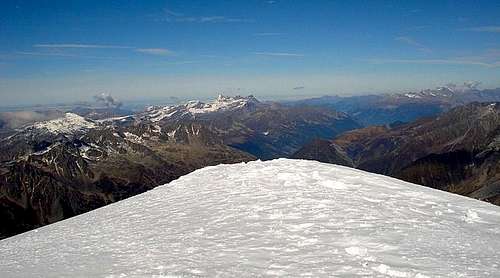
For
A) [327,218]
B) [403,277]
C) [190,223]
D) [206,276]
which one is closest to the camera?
[403,277]

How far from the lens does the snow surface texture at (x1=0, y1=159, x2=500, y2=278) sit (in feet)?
40.0

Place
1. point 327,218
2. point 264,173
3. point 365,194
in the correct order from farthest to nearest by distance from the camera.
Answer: point 264,173 → point 365,194 → point 327,218

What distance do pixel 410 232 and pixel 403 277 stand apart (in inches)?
171

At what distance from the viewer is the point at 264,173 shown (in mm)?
24812

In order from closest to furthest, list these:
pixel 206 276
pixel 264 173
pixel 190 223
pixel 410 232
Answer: pixel 206 276 → pixel 410 232 → pixel 190 223 → pixel 264 173

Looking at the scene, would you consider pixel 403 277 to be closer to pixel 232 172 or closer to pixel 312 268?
pixel 312 268

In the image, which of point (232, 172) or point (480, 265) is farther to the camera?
point (232, 172)

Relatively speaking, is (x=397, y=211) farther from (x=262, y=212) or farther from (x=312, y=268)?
(x=312, y=268)

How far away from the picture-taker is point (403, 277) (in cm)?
1097

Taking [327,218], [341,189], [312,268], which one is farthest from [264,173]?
[312,268]

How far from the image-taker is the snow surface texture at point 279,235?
12195mm

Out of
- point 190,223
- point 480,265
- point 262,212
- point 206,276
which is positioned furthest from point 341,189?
point 206,276

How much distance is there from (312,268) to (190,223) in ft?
23.4

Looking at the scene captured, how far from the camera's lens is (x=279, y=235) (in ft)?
48.9
